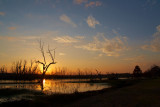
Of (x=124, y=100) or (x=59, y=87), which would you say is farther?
(x=59, y=87)

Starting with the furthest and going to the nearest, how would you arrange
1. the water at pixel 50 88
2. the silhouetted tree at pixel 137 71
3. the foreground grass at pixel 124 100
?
the silhouetted tree at pixel 137 71 < the water at pixel 50 88 < the foreground grass at pixel 124 100

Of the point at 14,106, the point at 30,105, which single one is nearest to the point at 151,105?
the point at 30,105

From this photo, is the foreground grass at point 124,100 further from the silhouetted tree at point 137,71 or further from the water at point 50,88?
the silhouetted tree at point 137,71

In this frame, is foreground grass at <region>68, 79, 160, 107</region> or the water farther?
the water

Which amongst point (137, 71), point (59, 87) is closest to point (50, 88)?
point (59, 87)

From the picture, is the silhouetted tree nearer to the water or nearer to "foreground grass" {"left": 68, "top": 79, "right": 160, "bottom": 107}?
the water

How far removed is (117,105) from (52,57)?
101ft

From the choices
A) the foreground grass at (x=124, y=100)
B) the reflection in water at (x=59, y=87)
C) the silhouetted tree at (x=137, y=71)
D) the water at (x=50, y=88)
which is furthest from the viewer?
the silhouetted tree at (x=137, y=71)

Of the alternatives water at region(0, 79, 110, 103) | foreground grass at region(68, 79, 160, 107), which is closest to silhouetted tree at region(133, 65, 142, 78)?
water at region(0, 79, 110, 103)

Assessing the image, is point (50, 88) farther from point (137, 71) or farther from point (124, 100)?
point (137, 71)

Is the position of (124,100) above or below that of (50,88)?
above

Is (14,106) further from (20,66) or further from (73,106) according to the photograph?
(20,66)

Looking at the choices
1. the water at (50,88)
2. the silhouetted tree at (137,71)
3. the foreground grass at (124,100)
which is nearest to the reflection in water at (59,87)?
the water at (50,88)

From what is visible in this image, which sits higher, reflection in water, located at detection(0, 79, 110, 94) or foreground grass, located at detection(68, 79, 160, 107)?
foreground grass, located at detection(68, 79, 160, 107)
